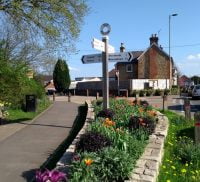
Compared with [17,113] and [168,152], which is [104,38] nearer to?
[168,152]

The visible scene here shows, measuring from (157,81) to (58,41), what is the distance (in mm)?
43947

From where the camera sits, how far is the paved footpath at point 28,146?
9109 millimetres

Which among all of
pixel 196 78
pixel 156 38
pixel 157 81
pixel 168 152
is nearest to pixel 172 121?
pixel 168 152

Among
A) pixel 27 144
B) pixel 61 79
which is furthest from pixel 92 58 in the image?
pixel 61 79

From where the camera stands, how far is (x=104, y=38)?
43.7ft

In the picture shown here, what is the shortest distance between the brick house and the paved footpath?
5199 cm

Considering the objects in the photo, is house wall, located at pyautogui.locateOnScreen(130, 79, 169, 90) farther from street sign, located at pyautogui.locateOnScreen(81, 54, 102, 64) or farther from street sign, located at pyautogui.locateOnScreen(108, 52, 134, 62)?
street sign, located at pyautogui.locateOnScreen(108, 52, 134, 62)

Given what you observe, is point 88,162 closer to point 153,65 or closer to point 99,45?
point 99,45

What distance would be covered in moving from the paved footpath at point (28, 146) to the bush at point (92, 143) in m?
1.58

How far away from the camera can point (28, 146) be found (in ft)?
39.4

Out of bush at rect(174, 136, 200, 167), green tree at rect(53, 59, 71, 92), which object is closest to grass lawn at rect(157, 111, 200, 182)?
bush at rect(174, 136, 200, 167)

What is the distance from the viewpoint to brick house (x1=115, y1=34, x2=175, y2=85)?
6962 cm

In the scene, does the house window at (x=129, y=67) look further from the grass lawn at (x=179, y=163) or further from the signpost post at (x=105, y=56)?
the grass lawn at (x=179, y=163)

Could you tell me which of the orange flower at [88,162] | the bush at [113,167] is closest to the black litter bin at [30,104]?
the bush at [113,167]
